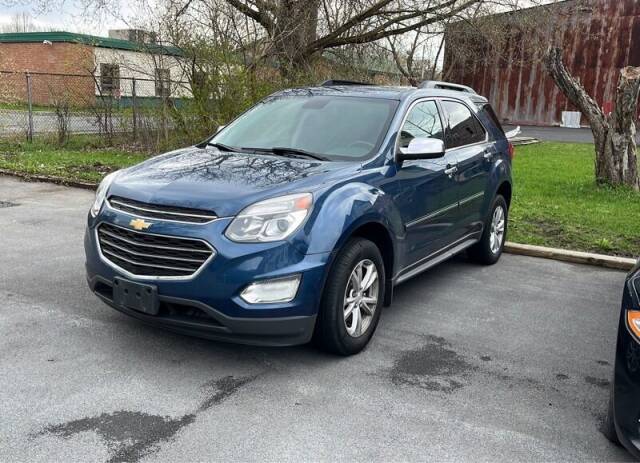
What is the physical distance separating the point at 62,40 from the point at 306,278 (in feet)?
101

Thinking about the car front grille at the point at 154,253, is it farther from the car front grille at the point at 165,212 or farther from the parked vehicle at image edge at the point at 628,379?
the parked vehicle at image edge at the point at 628,379

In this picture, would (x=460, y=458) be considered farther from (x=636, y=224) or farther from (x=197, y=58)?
(x=197, y=58)

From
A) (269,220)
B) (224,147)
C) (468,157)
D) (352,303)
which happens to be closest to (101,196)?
(224,147)

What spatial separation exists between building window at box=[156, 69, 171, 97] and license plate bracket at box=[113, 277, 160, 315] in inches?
370

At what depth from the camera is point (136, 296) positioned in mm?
3719

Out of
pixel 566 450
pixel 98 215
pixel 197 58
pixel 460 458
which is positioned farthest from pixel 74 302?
pixel 197 58

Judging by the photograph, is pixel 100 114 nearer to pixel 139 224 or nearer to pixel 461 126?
pixel 461 126

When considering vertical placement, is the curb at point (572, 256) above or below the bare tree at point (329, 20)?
below

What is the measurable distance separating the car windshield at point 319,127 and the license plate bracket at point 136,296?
5.02ft

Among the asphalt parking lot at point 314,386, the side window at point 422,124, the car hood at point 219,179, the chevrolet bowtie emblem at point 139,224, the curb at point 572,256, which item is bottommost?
the asphalt parking lot at point 314,386

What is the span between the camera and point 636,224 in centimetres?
805

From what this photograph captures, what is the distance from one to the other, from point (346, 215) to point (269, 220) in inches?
20.9

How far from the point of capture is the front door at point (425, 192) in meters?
4.66

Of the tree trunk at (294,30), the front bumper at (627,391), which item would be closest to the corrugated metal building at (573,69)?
the tree trunk at (294,30)
